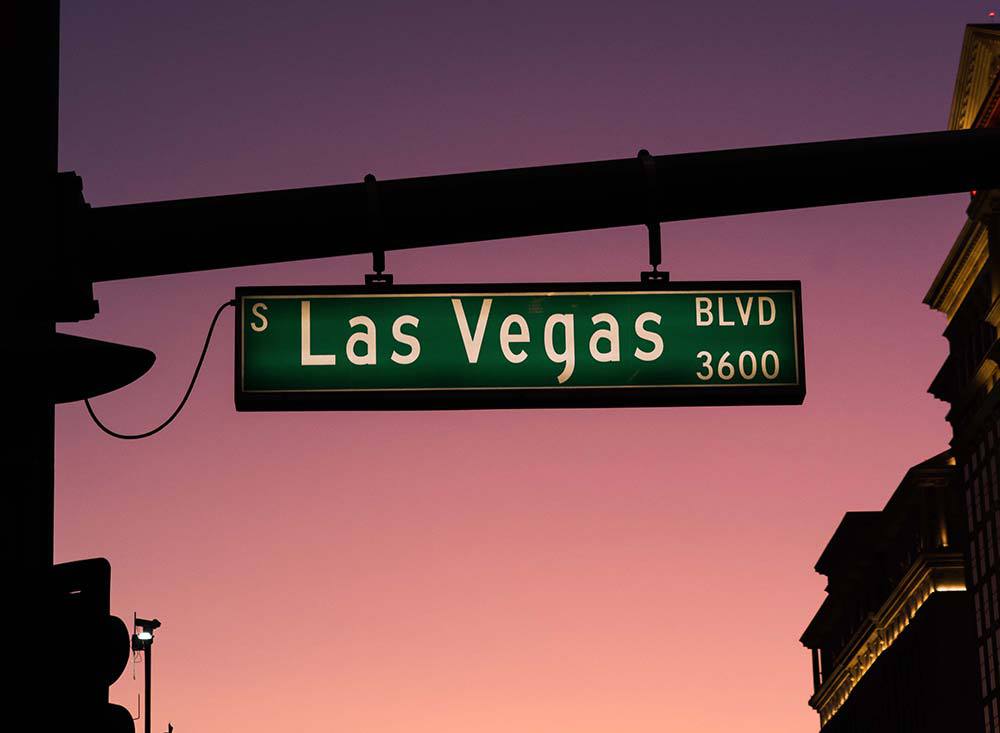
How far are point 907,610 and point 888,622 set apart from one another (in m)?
5.00

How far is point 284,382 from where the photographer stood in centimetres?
777

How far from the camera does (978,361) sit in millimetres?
84750

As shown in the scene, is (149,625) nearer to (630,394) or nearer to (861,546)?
(630,394)

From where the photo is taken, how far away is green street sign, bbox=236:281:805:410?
777 centimetres

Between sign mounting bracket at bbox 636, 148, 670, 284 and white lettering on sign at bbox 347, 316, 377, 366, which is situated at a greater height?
sign mounting bracket at bbox 636, 148, 670, 284

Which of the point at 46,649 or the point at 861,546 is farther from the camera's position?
the point at 861,546

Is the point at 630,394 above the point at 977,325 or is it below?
below

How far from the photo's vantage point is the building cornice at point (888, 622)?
8988 cm

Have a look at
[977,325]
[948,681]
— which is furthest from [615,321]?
[948,681]

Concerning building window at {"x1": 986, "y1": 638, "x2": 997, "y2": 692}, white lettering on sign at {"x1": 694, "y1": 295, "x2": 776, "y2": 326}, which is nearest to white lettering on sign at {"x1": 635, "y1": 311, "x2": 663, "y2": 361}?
white lettering on sign at {"x1": 694, "y1": 295, "x2": 776, "y2": 326}

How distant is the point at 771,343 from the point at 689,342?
0.40 metres

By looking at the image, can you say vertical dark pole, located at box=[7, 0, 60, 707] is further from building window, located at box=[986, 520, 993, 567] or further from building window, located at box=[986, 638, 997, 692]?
building window, located at box=[986, 520, 993, 567]

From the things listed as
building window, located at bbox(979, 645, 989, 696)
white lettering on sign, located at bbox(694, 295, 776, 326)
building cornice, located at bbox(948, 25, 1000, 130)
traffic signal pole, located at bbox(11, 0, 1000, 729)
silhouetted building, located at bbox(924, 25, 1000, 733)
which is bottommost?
building window, located at bbox(979, 645, 989, 696)

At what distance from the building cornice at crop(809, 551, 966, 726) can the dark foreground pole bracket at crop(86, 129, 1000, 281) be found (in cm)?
8514
